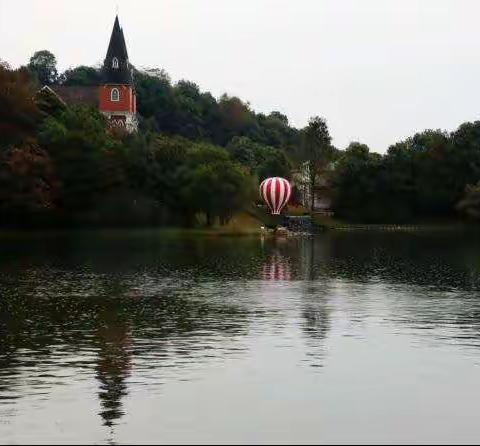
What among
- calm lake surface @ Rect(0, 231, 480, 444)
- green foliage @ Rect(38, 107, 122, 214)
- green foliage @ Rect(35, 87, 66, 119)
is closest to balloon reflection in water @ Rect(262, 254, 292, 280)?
calm lake surface @ Rect(0, 231, 480, 444)

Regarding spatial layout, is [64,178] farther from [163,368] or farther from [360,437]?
[360,437]

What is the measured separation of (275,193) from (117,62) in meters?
61.5

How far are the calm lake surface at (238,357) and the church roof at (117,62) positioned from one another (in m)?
118

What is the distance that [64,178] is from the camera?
98938 millimetres

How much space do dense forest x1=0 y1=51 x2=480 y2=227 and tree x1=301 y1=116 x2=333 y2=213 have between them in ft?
0.54

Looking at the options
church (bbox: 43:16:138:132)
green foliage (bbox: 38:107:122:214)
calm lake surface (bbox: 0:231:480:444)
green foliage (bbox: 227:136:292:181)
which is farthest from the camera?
church (bbox: 43:16:138:132)

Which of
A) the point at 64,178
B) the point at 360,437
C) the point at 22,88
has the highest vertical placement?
the point at 22,88

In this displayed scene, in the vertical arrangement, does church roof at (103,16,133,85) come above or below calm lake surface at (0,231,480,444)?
above

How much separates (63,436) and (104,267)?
3751cm

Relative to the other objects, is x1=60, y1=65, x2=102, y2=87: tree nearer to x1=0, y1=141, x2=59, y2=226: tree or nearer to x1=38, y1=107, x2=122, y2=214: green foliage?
x1=38, y1=107, x2=122, y2=214: green foliage

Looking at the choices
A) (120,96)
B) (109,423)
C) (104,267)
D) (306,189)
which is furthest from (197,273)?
(120,96)

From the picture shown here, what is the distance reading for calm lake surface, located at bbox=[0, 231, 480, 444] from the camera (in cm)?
1777

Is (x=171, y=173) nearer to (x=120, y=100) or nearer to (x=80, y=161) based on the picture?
(x=80, y=161)

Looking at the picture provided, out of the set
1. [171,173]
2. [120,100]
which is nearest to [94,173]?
[171,173]
